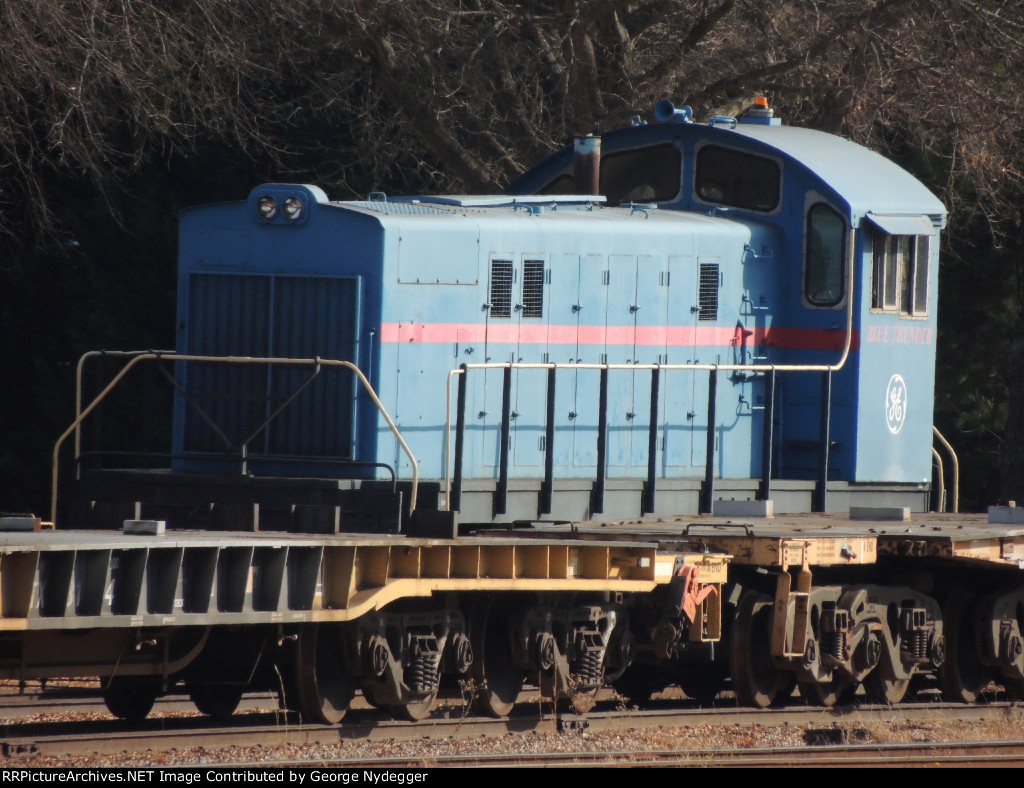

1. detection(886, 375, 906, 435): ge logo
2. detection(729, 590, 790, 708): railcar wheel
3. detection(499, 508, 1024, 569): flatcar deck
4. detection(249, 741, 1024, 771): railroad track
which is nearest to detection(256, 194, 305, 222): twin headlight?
detection(499, 508, 1024, 569): flatcar deck

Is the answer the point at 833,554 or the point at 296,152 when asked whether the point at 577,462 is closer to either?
the point at 833,554

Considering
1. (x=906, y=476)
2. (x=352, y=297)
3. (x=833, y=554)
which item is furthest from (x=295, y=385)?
(x=906, y=476)

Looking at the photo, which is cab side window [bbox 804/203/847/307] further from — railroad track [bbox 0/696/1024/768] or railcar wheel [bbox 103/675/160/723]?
railcar wheel [bbox 103/675/160/723]

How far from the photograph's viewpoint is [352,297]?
9.76 meters

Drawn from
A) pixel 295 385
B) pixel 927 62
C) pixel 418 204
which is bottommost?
pixel 295 385

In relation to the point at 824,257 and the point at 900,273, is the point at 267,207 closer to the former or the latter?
the point at 824,257

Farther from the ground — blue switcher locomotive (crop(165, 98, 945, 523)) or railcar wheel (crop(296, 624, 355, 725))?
blue switcher locomotive (crop(165, 98, 945, 523))

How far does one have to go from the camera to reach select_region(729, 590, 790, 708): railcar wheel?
Result: 34.6ft

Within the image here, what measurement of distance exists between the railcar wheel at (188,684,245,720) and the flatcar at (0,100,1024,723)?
22mm

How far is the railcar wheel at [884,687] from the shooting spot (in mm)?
11219

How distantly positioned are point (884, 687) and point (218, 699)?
4524mm

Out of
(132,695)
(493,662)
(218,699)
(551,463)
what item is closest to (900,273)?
(551,463)

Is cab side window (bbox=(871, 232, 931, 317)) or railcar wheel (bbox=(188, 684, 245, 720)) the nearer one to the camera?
railcar wheel (bbox=(188, 684, 245, 720))

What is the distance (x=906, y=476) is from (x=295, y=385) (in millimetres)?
4961
